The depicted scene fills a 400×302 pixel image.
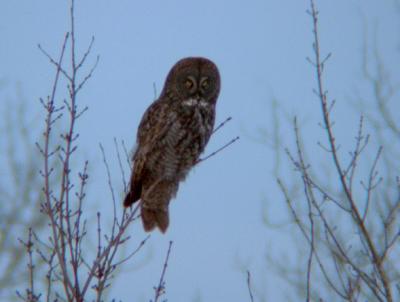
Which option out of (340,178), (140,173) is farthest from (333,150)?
(140,173)

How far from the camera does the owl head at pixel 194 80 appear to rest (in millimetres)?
5977

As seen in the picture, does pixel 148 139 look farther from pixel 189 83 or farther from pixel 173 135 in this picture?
pixel 189 83

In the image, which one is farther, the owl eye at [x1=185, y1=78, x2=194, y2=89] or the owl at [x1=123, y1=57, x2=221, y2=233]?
the owl eye at [x1=185, y1=78, x2=194, y2=89]

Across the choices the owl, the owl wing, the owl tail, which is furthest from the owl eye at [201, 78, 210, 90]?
the owl tail

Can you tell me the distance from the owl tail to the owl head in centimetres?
87

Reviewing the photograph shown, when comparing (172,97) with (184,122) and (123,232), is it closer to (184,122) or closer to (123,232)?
(184,122)

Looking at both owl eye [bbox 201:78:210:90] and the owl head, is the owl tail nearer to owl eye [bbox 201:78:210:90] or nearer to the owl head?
the owl head

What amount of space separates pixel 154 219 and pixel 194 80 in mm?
1100

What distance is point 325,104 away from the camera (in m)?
3.36

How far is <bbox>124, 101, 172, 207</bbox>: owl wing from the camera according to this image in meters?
5.64

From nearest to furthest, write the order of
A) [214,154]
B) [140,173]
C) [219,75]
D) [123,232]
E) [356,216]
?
[123,232], [356,216], [214,154], [140,173], [219,75]

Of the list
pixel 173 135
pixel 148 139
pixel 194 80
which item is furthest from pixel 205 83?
pixel 148 139

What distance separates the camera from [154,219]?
5680mm

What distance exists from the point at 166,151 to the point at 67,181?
287 cm
